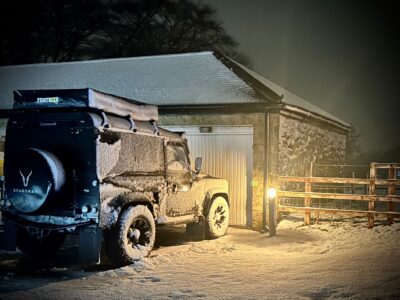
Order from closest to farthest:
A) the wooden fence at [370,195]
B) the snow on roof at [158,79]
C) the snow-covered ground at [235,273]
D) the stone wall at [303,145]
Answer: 1. the snow-covered ground at [235,273]
2. the wooden fence at [370,195]
3. the stone wall at [303,145]
4. the snow on roof at [158,79]

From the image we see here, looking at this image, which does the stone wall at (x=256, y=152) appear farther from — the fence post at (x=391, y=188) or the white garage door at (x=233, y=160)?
the fence post at (x=391, y=188)

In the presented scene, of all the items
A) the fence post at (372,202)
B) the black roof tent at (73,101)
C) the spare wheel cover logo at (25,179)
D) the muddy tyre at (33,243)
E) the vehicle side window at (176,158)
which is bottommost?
the muddy tyre at (33,243)

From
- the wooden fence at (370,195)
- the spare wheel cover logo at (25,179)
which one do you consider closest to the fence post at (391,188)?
the wooden fence at (370,195)

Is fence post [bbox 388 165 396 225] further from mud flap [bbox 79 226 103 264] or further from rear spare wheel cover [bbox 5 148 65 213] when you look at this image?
rear spare wheel cover [bbox 5 148 65 213]

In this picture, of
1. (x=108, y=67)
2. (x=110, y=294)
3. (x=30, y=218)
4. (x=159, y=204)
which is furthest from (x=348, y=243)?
(x=108, y=67)

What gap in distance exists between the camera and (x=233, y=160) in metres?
11.9

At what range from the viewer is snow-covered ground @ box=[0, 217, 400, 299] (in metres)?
5.99

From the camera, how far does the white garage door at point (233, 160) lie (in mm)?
11752

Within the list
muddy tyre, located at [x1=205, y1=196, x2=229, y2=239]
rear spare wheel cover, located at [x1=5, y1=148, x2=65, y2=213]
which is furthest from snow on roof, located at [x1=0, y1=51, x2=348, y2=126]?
rear spare wheel cover, located at [x1=5, y1=148, x2=65, y2=213]

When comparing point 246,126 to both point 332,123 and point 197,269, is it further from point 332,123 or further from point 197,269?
point 332,123

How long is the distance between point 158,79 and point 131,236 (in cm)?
728

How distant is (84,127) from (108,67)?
9.29 meters

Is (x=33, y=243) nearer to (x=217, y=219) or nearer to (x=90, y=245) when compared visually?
(x=90, y=245)

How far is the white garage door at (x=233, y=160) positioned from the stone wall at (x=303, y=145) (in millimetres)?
852
